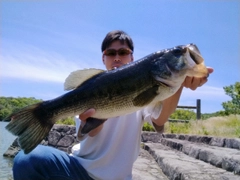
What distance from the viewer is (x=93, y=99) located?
2338 millimetres

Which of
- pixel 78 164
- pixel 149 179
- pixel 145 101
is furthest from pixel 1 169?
pixel 145 101

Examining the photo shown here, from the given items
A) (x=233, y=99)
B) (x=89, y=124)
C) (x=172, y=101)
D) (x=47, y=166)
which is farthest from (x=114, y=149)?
(x=233, y=99)

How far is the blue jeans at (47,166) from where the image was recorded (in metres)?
2.53

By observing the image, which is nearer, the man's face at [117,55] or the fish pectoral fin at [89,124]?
the fish pectoral fin at [89,124]

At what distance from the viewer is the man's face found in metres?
3.09

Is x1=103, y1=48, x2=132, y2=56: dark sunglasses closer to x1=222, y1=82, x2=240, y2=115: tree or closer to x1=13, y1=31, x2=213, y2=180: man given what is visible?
x1=13, y1=31, x2=213, y2=180: man

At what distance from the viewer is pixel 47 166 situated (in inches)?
101

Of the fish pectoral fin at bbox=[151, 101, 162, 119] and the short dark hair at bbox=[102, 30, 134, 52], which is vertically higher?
the short dark hair at bbox=[102, 30, 134, 52]

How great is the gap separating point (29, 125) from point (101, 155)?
0.77 meters

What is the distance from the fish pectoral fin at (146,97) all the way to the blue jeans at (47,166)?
0.93 metres

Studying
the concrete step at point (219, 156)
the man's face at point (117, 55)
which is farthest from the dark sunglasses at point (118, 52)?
the concrete step at point (219, 156)

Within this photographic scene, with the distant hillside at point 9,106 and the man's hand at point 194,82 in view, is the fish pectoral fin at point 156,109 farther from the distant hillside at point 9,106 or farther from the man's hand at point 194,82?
the distant hillside at point 9,106

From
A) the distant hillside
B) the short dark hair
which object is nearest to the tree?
the distant hillside

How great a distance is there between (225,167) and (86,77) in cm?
276
